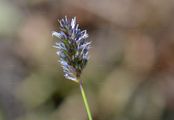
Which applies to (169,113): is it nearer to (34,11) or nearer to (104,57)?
(104,57)

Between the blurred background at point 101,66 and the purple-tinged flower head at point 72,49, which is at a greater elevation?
the blurred background at point 101,66

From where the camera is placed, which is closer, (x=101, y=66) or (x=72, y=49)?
(x=72, y=49)

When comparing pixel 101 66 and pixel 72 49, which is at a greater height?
pixel 101 66

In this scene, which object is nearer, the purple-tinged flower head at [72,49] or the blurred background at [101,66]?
the purple-tinged flower head at [72,49]

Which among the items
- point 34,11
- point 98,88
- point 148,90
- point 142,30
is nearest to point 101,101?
point 98,88

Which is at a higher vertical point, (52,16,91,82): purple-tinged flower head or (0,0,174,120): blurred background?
(0,0,174,120): blurred background

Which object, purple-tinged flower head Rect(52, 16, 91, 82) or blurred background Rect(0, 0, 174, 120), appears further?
blurred background Rect(0, 0, 174, 120)
